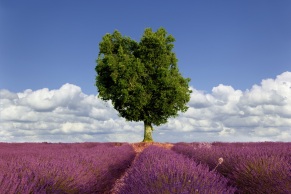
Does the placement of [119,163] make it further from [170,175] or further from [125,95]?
[125,95]

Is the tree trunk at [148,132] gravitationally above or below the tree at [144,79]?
below

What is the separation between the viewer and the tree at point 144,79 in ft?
90.4

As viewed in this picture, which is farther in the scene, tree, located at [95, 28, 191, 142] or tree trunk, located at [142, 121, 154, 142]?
tree trunk, located at [142, 121, 154, 142]

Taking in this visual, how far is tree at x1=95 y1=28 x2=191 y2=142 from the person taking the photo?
27.6 metres

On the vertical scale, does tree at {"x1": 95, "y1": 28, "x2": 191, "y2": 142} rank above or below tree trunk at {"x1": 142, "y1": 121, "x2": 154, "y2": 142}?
above

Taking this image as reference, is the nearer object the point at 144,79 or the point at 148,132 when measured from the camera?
the point at 144,79

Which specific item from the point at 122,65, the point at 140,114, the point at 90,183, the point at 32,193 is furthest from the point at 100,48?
the point at 32,193

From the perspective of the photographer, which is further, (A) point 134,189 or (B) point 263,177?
(B) point 263,177

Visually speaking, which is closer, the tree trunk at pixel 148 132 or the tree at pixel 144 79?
the tree at pixel 144 79

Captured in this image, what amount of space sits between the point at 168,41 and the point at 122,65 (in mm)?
4721

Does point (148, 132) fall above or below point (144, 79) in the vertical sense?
below

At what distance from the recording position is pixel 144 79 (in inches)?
1123

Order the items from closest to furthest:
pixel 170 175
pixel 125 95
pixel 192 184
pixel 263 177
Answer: pixel 192 184 → pixel 170 175 → pixel 263 177 → pixel 125 95

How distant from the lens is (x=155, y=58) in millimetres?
28609
